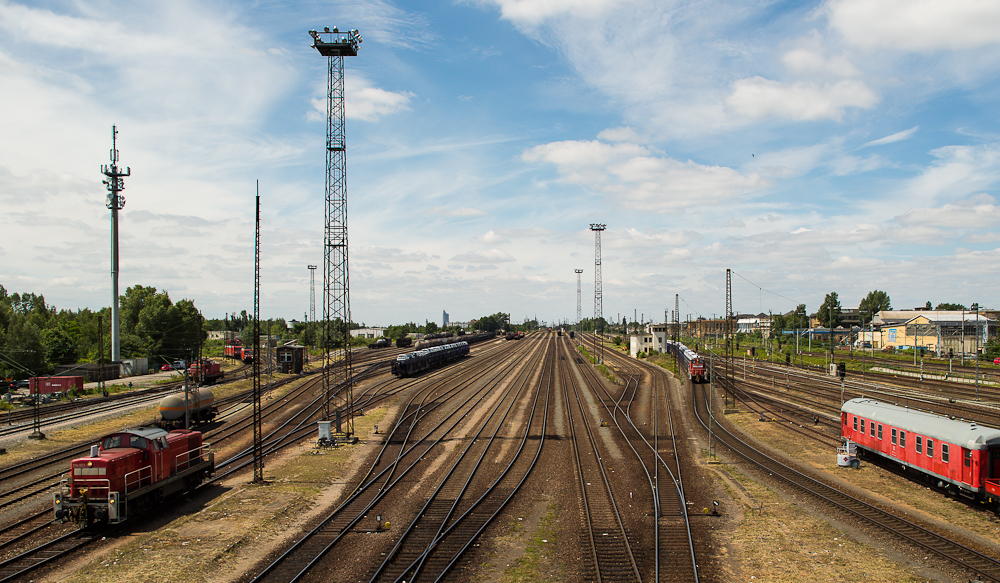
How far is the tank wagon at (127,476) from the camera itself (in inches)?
672

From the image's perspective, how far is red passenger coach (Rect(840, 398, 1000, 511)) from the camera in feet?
64.0

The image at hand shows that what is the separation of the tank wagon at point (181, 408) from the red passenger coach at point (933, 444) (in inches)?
1455

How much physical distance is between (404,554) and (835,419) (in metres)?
34.4

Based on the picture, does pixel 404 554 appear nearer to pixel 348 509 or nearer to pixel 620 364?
pixel 348 509

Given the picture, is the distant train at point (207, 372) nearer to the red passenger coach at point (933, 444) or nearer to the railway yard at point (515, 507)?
the railway yard at point (515, 507)

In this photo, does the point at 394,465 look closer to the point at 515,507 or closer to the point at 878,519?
the point at 515,507

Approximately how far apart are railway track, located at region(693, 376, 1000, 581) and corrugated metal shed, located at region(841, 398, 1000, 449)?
13.2 feet

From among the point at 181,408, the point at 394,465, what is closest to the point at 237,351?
the point at 181,408

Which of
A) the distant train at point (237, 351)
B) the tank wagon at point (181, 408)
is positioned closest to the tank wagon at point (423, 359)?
the distant train at point (237, 351)

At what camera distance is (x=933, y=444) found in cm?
2184

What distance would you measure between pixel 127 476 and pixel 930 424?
29.9 metres

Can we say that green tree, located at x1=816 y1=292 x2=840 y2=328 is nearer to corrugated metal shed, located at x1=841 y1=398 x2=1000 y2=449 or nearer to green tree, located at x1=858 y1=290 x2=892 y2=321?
green tree, located at x1=858 y1=290 x2=892 y2=321

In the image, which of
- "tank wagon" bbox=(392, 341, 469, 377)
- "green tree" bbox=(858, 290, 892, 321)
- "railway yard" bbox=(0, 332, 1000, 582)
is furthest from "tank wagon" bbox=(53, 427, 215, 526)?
"green tree" bbox=(858, 290, 892, 321)

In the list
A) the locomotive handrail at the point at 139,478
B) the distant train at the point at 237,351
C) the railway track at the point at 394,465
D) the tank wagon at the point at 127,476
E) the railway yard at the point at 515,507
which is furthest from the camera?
the distant train at the point at 237,351
